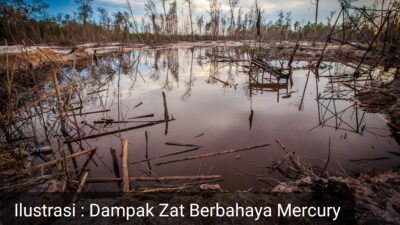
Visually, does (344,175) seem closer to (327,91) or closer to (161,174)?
(161,174)

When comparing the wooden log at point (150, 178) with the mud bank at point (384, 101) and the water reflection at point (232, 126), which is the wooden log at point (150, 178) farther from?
the mud bank at point (384, 101)

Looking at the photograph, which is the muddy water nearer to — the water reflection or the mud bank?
the water reflection

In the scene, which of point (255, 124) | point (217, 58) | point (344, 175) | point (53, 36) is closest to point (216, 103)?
point (255, 124)

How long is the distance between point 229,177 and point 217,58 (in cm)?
1742

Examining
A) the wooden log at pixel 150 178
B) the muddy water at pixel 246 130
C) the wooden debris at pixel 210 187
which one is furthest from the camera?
the muddy water at pixel 246 130

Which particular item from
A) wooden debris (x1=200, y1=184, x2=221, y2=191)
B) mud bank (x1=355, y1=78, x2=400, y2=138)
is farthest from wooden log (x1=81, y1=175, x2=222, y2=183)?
mud bank (x1=355, y1=78, x2=400, y2=138)

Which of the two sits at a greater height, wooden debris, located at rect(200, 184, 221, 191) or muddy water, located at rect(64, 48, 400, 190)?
muddy water, located at rect(64, 48, 400, 190)

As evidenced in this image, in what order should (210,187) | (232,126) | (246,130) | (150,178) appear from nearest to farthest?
(210,187)
(150,178)
(246,130)
(232,126)

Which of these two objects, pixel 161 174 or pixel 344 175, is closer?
pixel 344 175

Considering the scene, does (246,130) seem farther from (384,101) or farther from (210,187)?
(384,101)

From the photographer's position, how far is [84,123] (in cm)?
538

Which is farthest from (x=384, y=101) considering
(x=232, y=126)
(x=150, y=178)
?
(x=150, y=178)

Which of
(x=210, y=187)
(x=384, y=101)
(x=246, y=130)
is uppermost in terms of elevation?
(x=384, y=101)

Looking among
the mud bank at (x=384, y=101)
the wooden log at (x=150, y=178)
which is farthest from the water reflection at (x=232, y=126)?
the mud bank at (x=384, y=101)
